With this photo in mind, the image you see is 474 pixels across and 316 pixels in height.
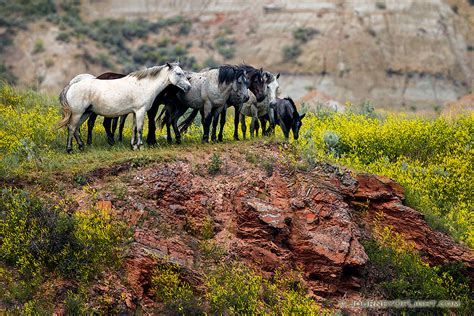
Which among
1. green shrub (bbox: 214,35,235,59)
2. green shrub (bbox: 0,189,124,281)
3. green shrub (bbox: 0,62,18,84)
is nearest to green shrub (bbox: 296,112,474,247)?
green shrub (bbox: 0,189,124,281)

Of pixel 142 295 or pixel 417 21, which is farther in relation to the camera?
pixel 417 21

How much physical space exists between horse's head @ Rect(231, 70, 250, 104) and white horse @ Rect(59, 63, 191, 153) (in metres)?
1.20

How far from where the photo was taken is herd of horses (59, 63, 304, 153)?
1850 cm

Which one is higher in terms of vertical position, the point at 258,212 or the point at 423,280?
the point at 258,212

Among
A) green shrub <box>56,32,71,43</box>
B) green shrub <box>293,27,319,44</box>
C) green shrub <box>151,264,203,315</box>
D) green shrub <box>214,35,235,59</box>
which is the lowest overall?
green shrub <box>214,35,235,59</box>

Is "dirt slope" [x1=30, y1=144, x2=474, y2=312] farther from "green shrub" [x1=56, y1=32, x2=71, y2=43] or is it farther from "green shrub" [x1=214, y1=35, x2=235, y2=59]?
"green shrub" [x1=214, y1=35, x2=235, y2=59]

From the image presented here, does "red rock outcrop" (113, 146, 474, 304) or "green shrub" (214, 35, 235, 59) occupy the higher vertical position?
"red rock outcrop" (113, 146, 474, 304)

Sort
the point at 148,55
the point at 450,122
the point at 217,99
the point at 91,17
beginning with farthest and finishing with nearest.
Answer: the point at 91,17
the point at 148,55
the point at 450,122
the point at 217,99

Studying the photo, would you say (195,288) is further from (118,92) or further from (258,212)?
(118,92)

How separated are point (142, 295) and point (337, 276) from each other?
13.9 ft

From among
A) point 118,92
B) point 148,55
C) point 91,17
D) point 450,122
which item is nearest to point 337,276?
point 118,92

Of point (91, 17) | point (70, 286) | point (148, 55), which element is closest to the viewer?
point (70, 286)

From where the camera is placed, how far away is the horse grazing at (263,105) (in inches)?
797

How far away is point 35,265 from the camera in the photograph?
1512 centimetres
